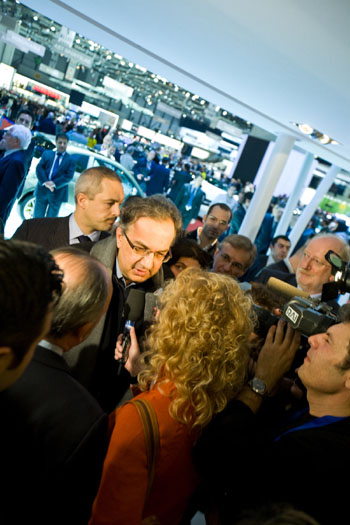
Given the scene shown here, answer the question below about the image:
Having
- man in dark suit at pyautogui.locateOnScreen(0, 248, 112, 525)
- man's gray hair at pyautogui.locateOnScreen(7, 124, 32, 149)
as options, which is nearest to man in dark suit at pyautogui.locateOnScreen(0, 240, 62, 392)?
man in dark suit at pyautogui.locateOnScreen(0, 248, 112, 525)

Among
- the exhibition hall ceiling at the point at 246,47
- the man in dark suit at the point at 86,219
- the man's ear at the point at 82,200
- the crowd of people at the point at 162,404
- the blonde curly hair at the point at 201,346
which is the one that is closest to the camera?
the crowd of people at the point at 162,404

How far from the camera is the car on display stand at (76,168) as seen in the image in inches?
219

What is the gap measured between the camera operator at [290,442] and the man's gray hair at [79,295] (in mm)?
597

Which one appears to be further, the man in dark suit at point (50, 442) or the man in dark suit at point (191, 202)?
the man in dark suit at point (191, 202)

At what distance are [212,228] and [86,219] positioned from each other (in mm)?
1845

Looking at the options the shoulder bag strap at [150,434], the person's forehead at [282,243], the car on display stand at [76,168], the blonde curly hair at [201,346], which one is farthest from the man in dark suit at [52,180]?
the shoulder bag strap at [150,434]

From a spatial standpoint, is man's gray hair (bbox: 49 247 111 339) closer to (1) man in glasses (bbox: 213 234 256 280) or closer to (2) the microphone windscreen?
(2) the microphone windscreen

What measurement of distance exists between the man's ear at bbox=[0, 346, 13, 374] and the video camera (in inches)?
46.1

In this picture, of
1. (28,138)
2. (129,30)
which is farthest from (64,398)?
(28,138)

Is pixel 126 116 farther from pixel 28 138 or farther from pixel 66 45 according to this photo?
pixel 28 138

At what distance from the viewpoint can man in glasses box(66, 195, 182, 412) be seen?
1.88 m

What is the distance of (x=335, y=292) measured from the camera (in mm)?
1804

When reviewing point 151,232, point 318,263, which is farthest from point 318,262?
point 151,232

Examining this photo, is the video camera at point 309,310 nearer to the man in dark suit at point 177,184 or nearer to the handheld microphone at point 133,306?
the handheld microphone at point 133,306
